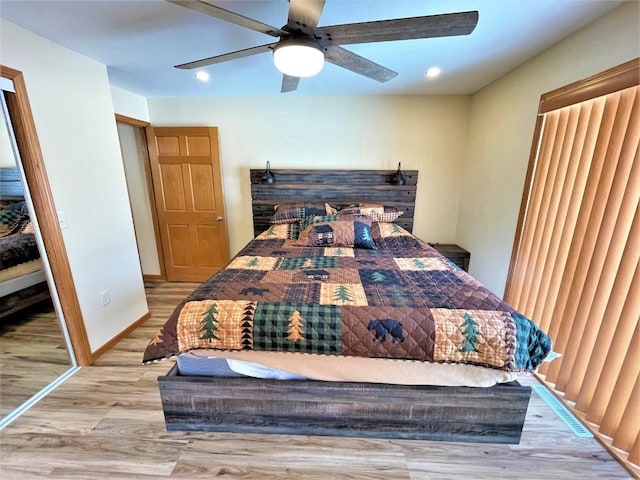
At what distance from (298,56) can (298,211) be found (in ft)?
5.69

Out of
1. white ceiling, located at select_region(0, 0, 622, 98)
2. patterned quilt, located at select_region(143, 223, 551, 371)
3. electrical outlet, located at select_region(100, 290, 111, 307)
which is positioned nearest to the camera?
patterned quilt, located at select_region(143, 223, 551, 371)

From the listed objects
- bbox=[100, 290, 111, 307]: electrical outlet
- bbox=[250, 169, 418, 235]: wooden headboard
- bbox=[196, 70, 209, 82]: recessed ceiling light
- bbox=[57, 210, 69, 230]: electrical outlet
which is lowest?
bbox=[100, 290, 111, 307]: electrical outlet

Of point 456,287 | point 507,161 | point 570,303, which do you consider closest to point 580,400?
point 570,303

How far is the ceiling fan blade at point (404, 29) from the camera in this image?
1.14m

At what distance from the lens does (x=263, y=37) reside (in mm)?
1789

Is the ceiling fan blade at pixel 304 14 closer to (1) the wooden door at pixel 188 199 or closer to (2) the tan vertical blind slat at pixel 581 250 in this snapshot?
(2) the tan vertical blind slat at pixel 581 250

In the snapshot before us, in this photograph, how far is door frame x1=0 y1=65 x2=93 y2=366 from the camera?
64.5 inches

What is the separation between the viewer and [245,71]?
2.34m

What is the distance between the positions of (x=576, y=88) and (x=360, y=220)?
5.67ft

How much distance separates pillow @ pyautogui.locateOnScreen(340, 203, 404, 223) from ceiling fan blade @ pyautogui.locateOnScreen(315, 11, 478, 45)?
5.76ft

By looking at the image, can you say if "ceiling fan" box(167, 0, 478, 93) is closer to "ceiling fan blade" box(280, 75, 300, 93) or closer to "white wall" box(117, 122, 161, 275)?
"ceiling fan blade" box(280, 75, 300, 93)

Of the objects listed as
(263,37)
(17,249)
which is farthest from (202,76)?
(17,249)

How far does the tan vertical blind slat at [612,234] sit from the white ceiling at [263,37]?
698 millimetres

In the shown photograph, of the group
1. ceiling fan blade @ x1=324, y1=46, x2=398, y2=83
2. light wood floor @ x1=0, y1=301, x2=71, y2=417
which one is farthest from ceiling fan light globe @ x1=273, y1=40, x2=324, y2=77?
light wood floor @ x1=0, y1=301, x2=71, y2=417
